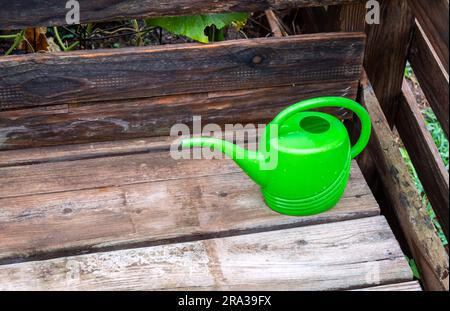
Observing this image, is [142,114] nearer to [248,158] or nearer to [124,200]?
[124,200]

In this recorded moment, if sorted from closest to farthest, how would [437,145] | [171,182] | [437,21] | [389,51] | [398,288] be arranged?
[437,21] < [398,288] < [171,182] < [389,51] < [437,145]

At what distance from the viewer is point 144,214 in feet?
5.64

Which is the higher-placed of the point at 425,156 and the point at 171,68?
the point at 171,68

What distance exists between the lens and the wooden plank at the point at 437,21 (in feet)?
4.20

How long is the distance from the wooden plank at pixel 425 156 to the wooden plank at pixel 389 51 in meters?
0.05

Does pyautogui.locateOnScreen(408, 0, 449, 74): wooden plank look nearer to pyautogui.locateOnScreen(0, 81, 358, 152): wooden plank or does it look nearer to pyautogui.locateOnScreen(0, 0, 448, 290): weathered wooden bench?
pyautogui.locateOnScreen(0, 0, 448, 290): weathered wooden bench

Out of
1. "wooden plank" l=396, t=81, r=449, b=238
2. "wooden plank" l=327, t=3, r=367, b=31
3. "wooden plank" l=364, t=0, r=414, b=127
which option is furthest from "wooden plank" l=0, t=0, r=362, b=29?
"wooden plank" l=396, t=81, r=449, b=238

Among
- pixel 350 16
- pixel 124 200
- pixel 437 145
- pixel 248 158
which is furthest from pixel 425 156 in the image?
pixel 437 145

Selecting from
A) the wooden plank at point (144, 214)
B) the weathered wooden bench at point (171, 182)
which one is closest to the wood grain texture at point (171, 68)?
the weathered wooden bench at point (171, 182)

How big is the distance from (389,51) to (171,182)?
0.70m

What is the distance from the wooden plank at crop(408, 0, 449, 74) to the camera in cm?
128

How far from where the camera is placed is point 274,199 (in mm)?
1689

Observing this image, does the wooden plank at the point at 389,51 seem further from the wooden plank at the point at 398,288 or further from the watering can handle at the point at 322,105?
the wooden plank at the point at 398,288
